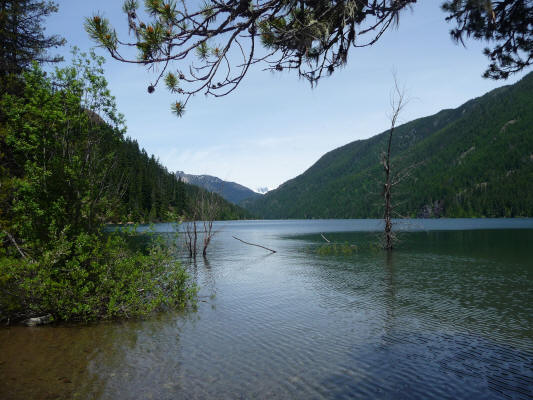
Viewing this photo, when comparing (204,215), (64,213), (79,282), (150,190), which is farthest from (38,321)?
(150,190)

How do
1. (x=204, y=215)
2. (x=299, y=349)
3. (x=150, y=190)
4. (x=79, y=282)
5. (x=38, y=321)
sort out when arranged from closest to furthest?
(x=299, y=349)
(x=79, y=282)
(x=38, y=321)
(x=204, y=215)
(x=150, y=190)

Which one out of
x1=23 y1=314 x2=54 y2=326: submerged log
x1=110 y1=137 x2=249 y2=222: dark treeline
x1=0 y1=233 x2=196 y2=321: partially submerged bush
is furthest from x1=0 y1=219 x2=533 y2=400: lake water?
x1=110 y1=137 x2=249 y2=222: dark treeline

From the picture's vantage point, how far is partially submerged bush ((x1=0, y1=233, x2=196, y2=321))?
1133cm

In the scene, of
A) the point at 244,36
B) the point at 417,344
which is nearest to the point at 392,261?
the point at 417,344

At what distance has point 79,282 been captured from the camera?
11609mm

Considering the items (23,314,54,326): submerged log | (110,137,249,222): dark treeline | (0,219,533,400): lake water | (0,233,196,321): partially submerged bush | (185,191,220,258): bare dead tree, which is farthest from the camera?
(110,137,249,222): dark treeline

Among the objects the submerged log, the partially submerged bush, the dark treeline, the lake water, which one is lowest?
the lake water

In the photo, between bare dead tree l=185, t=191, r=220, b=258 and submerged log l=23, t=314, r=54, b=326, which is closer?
submerged log l=23, t=314, r=54, b=326

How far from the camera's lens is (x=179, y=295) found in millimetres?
15766

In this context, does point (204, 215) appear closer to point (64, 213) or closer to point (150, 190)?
point (64, 213)

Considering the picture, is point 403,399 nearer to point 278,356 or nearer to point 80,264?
point 278,356

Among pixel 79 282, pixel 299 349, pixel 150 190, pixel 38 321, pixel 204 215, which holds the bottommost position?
pixel 299 349

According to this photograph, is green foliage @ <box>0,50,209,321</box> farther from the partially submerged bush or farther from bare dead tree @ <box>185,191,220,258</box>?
bare dead tree @ <box>185,191,220,258</box>

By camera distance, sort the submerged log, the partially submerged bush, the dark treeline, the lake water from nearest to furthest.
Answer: the lake water
the partially submerged bush
the submerged log
the dark treeline
